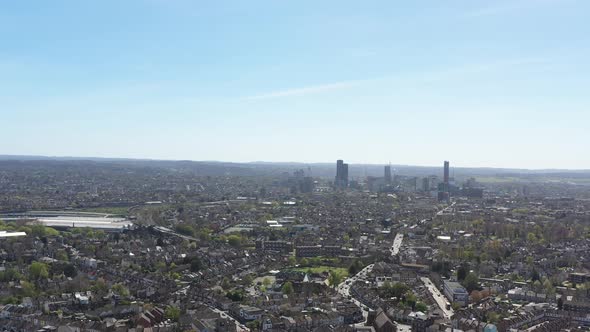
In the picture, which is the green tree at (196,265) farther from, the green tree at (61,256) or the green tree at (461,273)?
the green tree at (461,273)

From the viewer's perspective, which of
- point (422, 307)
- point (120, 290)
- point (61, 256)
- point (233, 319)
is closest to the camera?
point (233, 319)

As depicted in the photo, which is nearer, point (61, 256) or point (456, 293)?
point (456, 293)

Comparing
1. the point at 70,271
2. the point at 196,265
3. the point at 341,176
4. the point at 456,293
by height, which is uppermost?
the point at 341,176

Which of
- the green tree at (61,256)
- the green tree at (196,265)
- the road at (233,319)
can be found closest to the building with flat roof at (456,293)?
the road at (233,319)

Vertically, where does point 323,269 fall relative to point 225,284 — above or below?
below

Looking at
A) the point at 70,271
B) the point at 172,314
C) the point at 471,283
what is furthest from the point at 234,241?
the point at 172,314

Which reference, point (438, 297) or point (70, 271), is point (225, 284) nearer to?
point (70, 271)

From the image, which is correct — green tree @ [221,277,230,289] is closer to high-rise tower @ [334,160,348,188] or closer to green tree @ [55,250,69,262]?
green tree @ [55,250,69,262]

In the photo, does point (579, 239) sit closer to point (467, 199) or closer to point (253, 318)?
point (253, 318)
